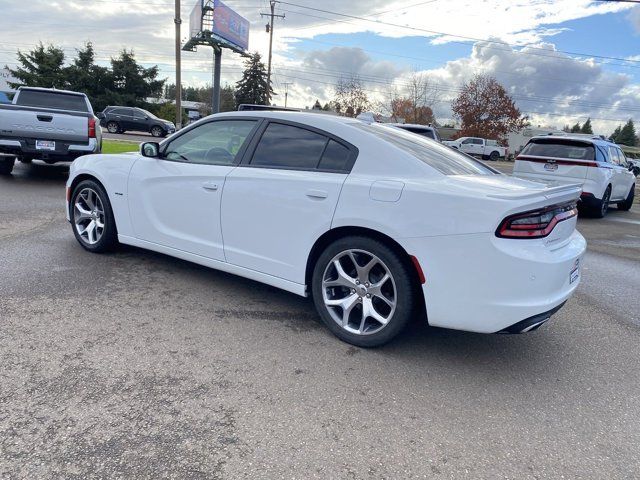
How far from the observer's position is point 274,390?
2779 millimetres

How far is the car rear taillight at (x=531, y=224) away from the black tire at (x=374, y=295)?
0.66 metres

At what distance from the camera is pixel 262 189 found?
3.66m

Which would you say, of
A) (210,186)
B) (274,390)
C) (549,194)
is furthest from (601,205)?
Result: (274,390)

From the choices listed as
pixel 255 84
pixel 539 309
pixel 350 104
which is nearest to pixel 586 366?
pixel 539 309

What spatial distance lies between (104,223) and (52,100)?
6.98m

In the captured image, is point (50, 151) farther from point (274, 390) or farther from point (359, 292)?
point (274, 390)

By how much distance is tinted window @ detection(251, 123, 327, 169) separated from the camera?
3.62m

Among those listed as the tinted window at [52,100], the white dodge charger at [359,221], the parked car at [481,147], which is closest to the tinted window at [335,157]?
the white dodge charger at [359,221]

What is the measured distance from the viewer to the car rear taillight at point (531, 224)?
280 cm

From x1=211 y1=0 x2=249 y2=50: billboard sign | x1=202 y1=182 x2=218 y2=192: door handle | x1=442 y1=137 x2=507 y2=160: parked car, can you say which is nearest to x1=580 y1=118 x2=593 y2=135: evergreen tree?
x1=442 y1=137 x2=507 y2=160: parked car

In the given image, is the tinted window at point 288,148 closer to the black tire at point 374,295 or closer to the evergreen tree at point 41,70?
the black tire at point 374,295

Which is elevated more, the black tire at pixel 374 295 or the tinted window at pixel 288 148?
the tinted window at pixel 288 148

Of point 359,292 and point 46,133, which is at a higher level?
point 46,133

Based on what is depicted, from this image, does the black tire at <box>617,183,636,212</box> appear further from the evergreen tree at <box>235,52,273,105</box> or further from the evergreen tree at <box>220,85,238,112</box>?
the evergreen tree at <box>220,85,238,112</box>
